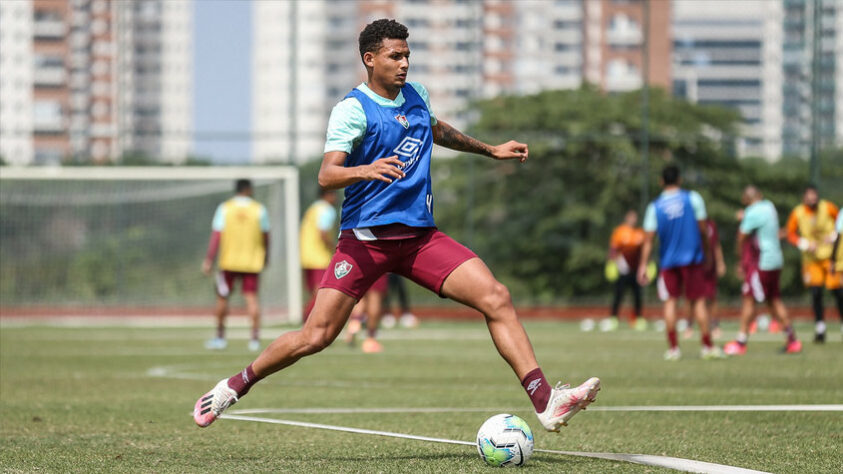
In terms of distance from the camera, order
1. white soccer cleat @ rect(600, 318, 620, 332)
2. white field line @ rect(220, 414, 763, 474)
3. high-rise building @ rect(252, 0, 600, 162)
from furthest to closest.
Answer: high-rise building @ rect(252, 0, 600, 162)
white soccer cleat @ rect(600, 318, 620, 332)
white field line @ rect(220, 414, 763, 474)

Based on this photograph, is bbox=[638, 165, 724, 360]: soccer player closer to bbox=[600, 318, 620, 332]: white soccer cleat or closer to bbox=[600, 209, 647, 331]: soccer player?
bbox=[600, 318, 620, 332]: white soccer cleat

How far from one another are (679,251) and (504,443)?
8.70m

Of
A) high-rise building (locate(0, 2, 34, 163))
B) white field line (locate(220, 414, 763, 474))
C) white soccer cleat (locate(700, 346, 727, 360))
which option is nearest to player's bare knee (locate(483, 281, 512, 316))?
white field line (locate(220, 414, 763, 474))

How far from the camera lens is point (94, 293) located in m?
25.4

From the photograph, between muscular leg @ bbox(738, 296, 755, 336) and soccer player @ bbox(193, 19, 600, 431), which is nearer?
soccer player @ bbox(193, 19, 600, 431)

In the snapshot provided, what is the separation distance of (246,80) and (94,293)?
788 centimetres

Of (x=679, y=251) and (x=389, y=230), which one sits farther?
(x=679, y=251)

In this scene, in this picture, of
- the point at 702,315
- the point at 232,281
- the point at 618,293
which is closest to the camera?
the point at 702,315

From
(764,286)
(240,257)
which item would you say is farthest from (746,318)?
(240,257)

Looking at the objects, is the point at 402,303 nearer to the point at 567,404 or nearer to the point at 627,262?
the point at 627,262

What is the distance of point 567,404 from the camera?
5.79 meters

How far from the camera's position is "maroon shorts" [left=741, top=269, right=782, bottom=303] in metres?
16.2

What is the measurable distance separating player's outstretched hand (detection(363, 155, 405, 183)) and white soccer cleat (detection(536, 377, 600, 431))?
1263 mm

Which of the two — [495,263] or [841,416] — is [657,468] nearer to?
[841,416]
